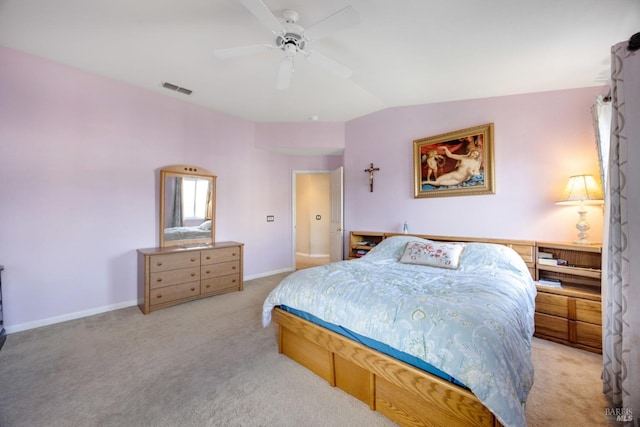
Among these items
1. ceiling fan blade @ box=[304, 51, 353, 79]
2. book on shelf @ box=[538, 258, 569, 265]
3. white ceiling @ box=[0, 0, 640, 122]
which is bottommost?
book on shelf @ box=[538, 258, 569, 265]

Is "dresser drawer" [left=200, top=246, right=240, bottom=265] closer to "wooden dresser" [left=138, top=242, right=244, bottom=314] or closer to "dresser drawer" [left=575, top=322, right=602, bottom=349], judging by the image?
"wooden dresser" [left=138, top=242, right=244, bottom=314]

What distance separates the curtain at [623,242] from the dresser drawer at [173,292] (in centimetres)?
400

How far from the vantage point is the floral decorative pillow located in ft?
8.55

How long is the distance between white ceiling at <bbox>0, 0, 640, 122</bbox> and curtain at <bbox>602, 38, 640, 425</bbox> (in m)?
0.80

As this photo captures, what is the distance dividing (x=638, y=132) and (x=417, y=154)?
236cm

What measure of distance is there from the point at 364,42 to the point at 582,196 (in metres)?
2.55

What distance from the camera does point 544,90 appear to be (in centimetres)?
290

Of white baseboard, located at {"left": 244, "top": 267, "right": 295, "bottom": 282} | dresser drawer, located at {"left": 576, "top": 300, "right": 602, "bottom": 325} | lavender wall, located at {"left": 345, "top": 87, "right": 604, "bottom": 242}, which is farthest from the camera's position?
white baseboard, located at {"left": 244, "top": 267, "right": 295, "bottom": 282}

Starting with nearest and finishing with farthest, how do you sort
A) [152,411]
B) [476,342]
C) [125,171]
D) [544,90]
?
[476,342]
[152,411]
[544,90]
[125,171]

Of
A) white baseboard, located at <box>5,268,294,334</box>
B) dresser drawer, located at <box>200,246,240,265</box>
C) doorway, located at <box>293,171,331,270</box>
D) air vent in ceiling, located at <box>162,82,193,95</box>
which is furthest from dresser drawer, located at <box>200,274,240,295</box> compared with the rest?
doorway, located at <box>293,171,331,270</box>

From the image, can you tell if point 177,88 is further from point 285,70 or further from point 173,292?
point 173,292

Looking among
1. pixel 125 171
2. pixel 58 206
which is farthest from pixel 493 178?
pixel 58 206

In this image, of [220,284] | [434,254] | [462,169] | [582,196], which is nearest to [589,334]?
[582,196]

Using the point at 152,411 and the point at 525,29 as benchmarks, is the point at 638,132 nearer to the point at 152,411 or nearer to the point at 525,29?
the point at 525,29
